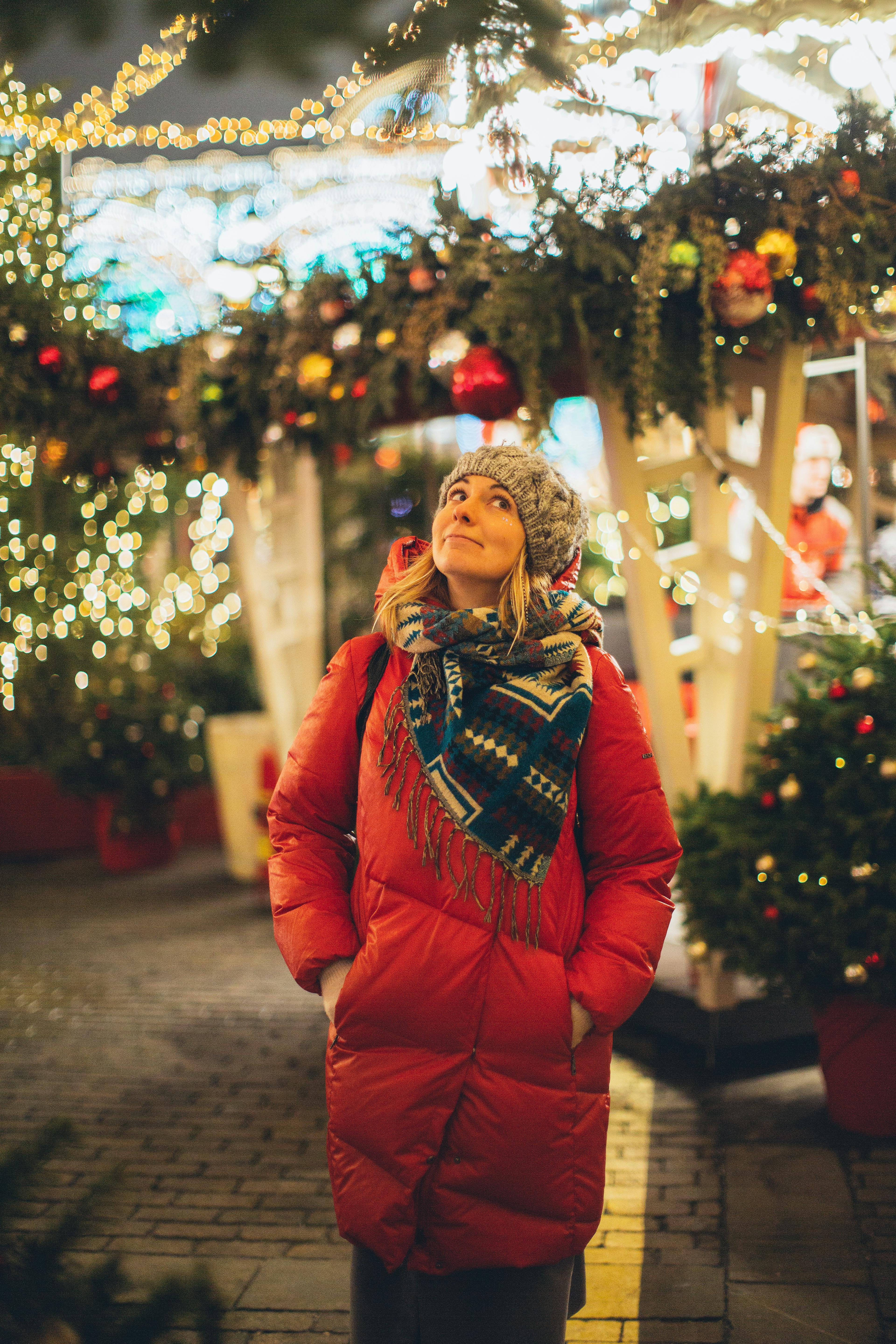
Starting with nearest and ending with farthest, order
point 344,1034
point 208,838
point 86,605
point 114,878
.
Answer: point 344,1034 → point 86,605 → point 114,878 → point 208,838

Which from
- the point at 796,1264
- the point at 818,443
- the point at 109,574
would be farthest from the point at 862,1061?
the point at 109,574

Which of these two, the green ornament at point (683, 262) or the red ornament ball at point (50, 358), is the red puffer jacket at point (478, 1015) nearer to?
the green ornament at point (683, 262)

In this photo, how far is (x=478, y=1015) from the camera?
166 centimetres

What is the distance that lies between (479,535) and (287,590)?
15.5 ft

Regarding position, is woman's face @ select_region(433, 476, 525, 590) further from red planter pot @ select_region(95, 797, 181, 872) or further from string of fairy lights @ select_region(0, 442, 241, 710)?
red planter pot @ select_region(95, 797, 181, 872)

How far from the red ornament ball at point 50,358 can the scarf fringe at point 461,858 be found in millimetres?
3711

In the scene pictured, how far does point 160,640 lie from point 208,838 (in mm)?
1826

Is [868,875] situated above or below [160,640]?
below

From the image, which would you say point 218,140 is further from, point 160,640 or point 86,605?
point 160,640

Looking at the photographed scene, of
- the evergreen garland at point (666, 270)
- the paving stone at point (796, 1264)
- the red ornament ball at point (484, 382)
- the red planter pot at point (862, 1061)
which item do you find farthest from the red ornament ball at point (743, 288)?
the paving stone at point (796, 1264)

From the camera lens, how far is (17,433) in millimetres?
4801

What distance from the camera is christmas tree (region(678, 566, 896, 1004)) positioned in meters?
3.13

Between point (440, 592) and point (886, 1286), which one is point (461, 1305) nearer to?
point (440, 592)

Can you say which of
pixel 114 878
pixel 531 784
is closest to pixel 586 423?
pixel 114 878
